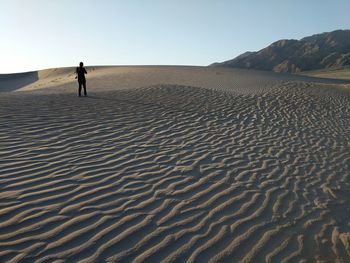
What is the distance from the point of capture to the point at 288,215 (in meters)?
5.32

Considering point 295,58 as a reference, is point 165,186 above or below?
above

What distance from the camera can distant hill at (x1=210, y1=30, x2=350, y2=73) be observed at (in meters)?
123

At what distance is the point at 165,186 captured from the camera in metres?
5.86

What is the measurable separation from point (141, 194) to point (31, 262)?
2.04 m

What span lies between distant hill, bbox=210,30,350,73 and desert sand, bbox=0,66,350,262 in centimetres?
10468

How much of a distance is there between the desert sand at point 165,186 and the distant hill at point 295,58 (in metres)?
105

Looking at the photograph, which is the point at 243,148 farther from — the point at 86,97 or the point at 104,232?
the point at 86,97

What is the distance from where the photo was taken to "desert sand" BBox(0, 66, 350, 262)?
421 centimetres

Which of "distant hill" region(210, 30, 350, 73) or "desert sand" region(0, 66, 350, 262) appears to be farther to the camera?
"distant hill" region(210, 30, 350, 73)

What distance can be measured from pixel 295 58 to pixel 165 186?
157 meters

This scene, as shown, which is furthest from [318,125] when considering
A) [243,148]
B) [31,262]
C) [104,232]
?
[31,262]

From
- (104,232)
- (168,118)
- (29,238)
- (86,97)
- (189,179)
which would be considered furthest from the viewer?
(86,97)

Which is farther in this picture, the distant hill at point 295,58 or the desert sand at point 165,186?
the distant hill at point 295,58

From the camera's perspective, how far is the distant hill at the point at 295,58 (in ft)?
404
